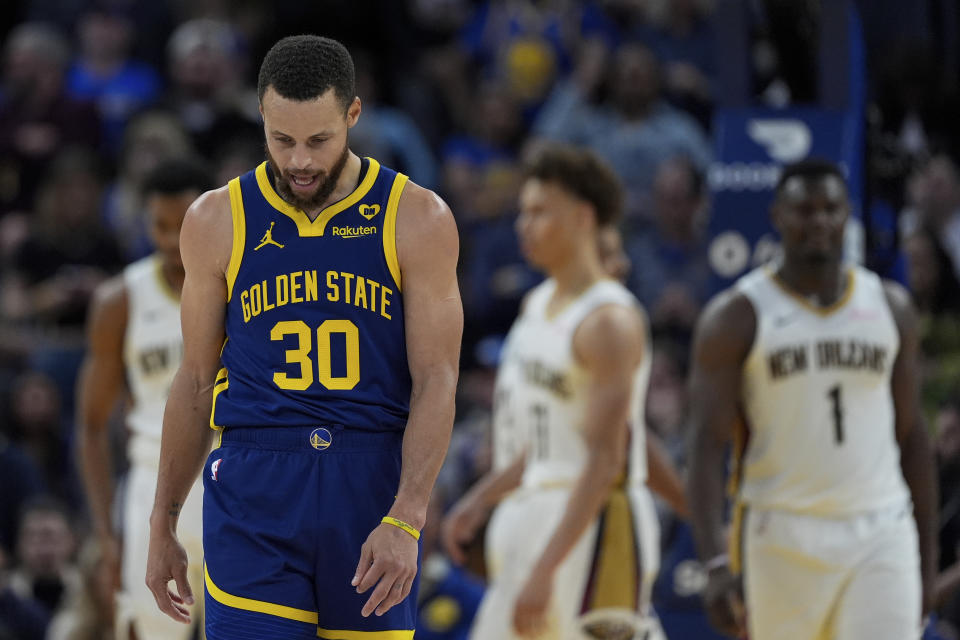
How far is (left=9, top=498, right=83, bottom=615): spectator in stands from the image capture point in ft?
32.0

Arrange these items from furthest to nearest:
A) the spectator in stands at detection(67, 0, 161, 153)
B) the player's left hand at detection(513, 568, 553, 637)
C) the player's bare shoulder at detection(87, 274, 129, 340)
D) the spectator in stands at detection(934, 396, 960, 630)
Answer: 1. the spectator in stands at detection(67, 0, 161, 153)
2. the spectator in stands at detection(934, 396, 960, 630)
3. the player's bare shoulder at detection(87, 274, 129, 340)
4. the player's left hand at detection(513, 568, 553, 637)

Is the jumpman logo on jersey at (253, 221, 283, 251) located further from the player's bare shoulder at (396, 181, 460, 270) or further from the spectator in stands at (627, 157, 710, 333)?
the spectator in stands at (627, 157, 710, 333)

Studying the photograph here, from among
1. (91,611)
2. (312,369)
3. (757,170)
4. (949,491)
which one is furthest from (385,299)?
(91,611)

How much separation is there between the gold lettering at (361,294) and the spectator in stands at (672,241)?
7187mm

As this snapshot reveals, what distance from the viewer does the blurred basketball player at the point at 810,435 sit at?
6160 mm

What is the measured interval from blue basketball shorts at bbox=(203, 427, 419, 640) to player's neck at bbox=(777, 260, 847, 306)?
2.59 m

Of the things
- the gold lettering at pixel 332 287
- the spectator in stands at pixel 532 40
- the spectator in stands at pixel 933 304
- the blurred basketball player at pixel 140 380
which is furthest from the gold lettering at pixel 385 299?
the spectator in stands at pixel 532 40

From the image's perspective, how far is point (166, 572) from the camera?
4.51 meters

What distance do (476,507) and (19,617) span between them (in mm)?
3624

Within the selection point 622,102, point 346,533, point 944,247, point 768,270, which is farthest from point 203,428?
point 622,102

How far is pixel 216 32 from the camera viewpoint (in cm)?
1346

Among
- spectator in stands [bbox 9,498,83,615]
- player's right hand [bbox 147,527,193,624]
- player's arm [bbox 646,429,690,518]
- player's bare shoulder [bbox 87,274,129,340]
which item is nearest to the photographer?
player's right hand [bbox 147,527,193,624]

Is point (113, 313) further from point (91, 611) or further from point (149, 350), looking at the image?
point (91, 611)

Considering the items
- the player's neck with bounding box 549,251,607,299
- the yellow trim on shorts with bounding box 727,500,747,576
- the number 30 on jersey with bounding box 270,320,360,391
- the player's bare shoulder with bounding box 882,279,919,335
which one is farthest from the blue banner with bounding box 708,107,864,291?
the number 30 on jersey with bounding box 270,320,360,391
